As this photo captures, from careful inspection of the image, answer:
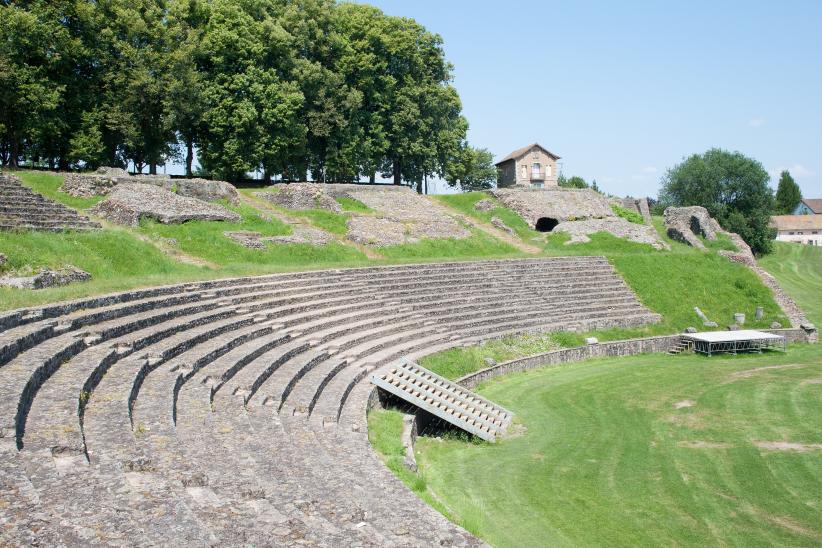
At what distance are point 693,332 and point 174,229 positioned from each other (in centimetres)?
2138

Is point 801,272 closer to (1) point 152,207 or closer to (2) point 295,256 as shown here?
(2) point 295,256

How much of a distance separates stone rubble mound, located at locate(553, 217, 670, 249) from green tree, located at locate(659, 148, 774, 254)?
21.2m

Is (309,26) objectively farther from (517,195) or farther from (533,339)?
(533,339)

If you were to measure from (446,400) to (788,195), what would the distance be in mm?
104932

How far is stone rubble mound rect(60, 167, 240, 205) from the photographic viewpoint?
28.6m

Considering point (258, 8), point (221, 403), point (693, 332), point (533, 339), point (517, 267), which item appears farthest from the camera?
point (258, 8)

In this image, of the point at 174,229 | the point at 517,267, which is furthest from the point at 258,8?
the point at 517,267

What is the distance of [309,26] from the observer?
4269 centimetres

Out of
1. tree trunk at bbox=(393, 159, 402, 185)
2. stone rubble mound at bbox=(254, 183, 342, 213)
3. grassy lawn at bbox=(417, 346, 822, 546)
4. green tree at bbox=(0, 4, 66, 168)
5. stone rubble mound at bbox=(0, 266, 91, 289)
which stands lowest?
grassy lawn at bbox=(417, 346, 822, 546)

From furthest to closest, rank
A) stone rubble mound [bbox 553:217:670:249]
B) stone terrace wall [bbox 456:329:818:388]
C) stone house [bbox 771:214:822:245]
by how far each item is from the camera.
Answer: stone house [bbox 771:214:822:245], stone rubble mound [bbox 553:217:670:249], stone terrace wall [bbox 456:329:818:388]

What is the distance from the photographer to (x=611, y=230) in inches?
1534


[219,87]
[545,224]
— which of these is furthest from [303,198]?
[545,224]

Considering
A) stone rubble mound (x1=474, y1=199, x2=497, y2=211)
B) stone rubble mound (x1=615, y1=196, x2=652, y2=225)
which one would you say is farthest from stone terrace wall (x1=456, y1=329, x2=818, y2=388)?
stone rubble mound (x1=615, y1=196, x2=652, y2=225)

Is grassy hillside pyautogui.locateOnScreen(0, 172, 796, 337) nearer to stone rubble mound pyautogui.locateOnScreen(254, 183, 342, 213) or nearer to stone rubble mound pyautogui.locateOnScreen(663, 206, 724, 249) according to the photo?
stone rubble mound pyautogui.locateOnScreen(254, 183, 342, 213)
